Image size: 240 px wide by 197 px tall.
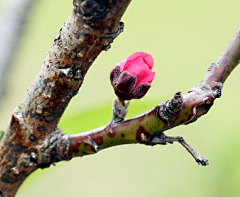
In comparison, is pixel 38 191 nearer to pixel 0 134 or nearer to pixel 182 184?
pixel 182 184

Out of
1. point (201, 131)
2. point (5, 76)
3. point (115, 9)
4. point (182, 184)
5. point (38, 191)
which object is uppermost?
point (115, 9)

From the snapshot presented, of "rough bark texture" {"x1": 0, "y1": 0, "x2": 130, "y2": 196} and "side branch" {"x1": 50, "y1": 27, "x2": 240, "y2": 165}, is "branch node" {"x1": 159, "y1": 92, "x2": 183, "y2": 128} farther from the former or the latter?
"rough bark texture" {"x1": 0, "y1": 0, "x2": 130, "y2": 196}

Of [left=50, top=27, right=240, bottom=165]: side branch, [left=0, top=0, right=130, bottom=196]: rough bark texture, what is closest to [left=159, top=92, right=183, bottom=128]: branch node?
[left=50, top=27, right=240, bottom=165]: side branch

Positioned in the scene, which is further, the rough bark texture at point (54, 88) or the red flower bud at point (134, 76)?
the red flower bud at point (134, 76)

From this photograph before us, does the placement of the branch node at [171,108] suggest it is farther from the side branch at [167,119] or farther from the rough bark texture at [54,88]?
the rough bark texture at [54,88]

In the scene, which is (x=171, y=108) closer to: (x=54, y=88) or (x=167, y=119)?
(x=167, y=119)

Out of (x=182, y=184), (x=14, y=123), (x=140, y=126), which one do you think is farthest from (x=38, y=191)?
(x=140, y=126)

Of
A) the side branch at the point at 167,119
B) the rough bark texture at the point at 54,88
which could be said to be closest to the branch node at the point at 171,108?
the side branch at the point at 167,119

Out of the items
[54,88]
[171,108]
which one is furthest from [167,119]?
[54,88]
